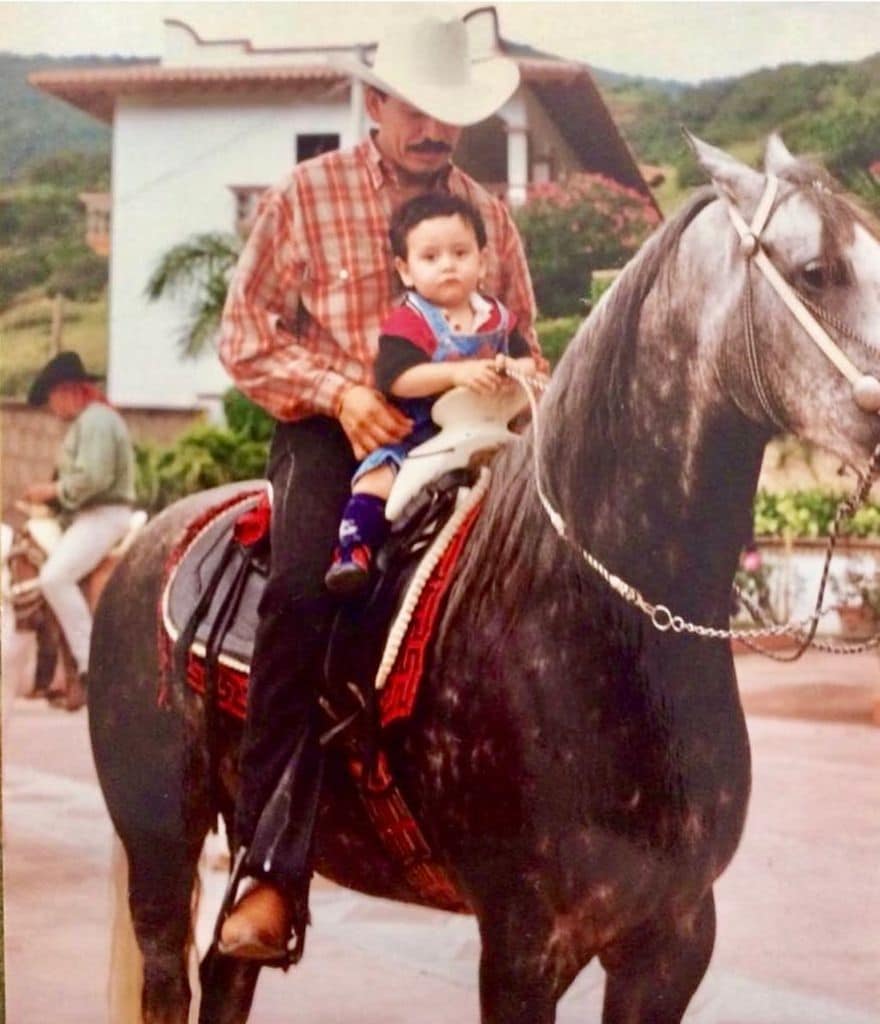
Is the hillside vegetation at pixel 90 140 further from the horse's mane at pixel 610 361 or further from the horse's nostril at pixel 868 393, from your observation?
the horse's nostril at pixel 868 393

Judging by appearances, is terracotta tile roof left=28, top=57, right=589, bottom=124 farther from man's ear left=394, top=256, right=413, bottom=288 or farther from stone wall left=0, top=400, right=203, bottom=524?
stone wall left=0, top=400, right=203, bottom=524

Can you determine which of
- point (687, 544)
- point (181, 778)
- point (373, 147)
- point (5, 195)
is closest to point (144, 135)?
point (5, 195)

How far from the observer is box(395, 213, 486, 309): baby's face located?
214 centimetres

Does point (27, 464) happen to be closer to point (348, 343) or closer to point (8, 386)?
point (8, 386)

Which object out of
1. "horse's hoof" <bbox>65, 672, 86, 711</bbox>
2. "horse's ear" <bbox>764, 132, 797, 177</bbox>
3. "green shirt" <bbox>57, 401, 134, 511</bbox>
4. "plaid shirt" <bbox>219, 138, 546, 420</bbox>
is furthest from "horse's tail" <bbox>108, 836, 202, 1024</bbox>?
"horse's ear" <bbox>764, 132, 797, 177</bbox>

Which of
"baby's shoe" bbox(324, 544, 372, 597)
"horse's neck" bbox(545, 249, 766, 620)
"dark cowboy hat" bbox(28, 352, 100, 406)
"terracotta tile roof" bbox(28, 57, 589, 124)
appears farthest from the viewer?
"dark cowboy hat" bbox(28, 352, 100, 406)

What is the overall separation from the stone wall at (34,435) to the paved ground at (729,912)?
17.8 inches

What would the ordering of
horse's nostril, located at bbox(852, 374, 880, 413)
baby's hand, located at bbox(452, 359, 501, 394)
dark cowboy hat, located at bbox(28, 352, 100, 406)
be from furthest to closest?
1. dark cowboy hat, located at bbox(28, 352, 100, 406)
2. baby's hand, located at bbox(452, 359, 501, 394)
3. horse's nostril, located at bbox(852, 374, 880, 413)

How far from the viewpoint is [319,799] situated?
6.84 feet

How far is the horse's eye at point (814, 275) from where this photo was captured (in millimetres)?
1823

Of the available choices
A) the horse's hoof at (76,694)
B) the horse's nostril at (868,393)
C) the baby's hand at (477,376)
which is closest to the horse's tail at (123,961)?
the horse's hoof at (76,694)

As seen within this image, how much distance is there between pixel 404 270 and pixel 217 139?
558 millimetres

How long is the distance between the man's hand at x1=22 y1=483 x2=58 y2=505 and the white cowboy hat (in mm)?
950

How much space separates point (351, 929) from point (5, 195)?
4.89 ft
